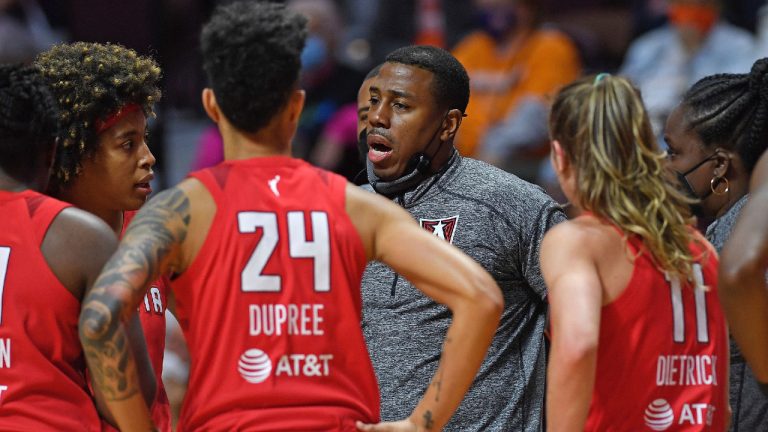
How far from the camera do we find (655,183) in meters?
3.55

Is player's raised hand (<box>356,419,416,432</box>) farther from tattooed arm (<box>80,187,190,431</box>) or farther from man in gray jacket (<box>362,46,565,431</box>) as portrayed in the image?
man in gray jacket (<box>362,46,565,431</box>)

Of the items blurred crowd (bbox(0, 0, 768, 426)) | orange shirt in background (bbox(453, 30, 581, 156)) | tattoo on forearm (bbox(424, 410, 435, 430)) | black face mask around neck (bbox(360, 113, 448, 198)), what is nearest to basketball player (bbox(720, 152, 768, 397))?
tattoo on forearm (bbox(424, 410, 435, 430))

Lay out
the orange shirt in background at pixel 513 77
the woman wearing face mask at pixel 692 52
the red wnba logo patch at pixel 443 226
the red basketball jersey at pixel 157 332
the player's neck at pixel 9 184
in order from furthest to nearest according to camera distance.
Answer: the orange shirt in background at pixel 513 77 → the woman wearing face mask at pixel 692 52 → the red wnba logo patch at pixel 443 226 → the red basketball jersey at pixel 157 332 → the player's neck at pixel 9 184

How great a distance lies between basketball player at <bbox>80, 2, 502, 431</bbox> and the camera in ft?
10.7

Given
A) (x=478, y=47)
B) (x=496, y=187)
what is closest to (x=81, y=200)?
(x=496, y=187)

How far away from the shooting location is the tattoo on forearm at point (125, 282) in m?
3.21

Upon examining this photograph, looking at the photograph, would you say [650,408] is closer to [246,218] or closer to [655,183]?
[655,183]

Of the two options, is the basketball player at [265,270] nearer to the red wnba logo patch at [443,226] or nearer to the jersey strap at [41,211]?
the jersey strap at [41,211]

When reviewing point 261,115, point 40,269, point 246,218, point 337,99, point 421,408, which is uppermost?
point 261,115

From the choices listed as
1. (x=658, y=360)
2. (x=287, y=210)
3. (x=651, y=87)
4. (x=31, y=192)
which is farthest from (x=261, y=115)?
(x=651, y=87)

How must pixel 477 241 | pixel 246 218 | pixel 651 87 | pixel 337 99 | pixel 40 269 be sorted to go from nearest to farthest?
pixel 246 218 → pixel 40 269 → pixel 477 241 → pixel 651 87 → pixel 337 99

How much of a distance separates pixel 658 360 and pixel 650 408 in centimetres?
14

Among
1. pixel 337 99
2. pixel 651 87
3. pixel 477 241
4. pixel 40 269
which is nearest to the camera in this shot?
pixel 40 269

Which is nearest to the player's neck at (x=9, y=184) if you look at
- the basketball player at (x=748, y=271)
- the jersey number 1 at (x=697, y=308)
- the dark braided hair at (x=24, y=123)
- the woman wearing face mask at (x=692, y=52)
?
the dark braided hair at (x=24, y=123)
